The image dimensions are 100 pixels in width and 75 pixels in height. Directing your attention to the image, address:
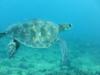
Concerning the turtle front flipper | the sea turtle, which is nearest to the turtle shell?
the sea turtle

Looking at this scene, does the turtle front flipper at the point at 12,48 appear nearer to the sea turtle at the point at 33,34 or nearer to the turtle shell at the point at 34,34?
the sea turtle at the point at 33,34

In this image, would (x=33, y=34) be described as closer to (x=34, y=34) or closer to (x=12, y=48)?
(x=34, y=34)

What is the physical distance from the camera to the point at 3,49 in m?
15.4

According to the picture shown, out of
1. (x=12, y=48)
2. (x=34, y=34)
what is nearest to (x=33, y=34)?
(x=34, y=34)

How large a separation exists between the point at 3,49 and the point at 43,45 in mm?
5753

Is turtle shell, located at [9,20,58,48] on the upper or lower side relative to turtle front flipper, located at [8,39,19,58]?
upper

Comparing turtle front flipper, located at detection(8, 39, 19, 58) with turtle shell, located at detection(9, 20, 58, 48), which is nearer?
turtle front flipper, located at detection(8, 39, 19, 58)

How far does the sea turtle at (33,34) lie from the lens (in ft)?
32.7

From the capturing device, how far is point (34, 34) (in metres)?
10.1

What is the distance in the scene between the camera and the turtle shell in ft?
32.7

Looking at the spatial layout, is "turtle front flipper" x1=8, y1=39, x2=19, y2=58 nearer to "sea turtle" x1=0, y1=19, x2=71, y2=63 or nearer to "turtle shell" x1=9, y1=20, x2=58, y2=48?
"sea turtle" x1=0, y1=19, x2=71, y2=63

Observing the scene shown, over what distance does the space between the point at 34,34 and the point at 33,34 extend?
3 centimetres

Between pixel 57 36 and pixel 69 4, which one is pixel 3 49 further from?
pixel 69 4

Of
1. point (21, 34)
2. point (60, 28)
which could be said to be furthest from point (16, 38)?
point (60, 28)
